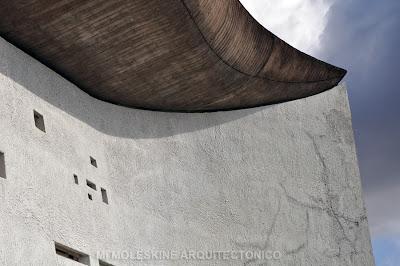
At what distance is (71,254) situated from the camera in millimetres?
8094

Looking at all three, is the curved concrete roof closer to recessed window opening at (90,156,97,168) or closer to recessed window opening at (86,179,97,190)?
recessed window opening at (90,156,97,168)

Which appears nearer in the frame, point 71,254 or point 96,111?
point 71,254

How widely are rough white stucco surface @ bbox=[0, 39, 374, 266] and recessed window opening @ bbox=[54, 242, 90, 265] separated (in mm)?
71

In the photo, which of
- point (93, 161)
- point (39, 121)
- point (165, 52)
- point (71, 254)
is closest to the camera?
point (71, 254)

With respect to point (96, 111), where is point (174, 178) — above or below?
below

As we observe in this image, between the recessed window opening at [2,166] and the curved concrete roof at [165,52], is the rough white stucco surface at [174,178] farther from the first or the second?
the curved concrete roof at [165,52]

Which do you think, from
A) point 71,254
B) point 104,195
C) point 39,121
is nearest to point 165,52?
point 39,121

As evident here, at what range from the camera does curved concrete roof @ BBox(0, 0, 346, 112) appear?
805 cm

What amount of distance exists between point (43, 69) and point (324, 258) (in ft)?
17.7

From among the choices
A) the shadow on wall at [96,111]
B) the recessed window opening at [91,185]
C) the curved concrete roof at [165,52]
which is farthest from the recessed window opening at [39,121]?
the recessed window opening at [91,185]

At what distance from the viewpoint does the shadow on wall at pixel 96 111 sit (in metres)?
8.19

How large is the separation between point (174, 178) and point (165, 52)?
2.17m

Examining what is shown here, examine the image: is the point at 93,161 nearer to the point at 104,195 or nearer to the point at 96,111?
the point at 104,195

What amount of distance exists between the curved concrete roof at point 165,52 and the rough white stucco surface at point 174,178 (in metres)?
0.24
